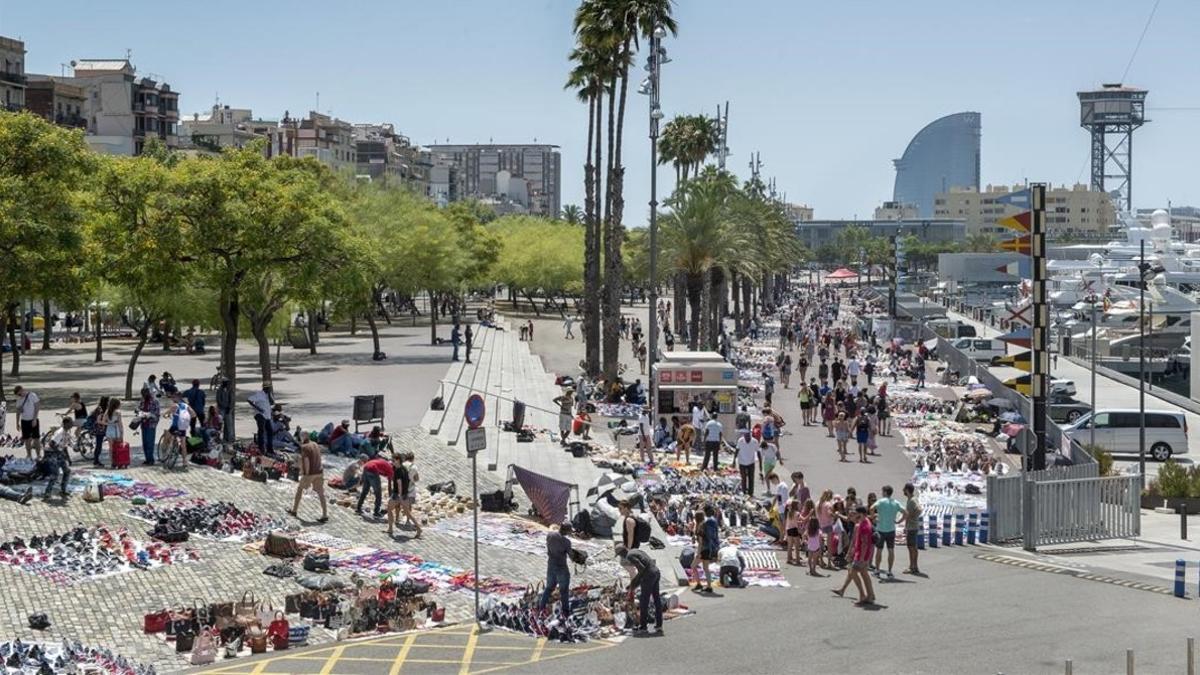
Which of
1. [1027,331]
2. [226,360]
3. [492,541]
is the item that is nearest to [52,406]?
[226,360]

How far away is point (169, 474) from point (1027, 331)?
15.1 meters

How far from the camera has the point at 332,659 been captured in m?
16.2

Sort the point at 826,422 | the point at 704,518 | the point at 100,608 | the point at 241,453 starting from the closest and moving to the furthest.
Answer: the point at 100,608
the point at 704,518
the point at 241,453
the point at 826,422

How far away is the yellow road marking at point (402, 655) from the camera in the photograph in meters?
15.8

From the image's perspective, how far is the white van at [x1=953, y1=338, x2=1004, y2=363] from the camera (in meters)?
70.9

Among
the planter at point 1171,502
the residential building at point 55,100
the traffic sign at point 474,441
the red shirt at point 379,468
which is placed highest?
the residential building at point 55,100

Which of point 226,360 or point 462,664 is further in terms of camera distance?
point 226,360

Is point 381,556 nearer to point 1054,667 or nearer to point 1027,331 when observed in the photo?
point 1054,667

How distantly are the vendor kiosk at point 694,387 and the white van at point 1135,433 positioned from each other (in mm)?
11030

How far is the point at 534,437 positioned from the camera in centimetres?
3541

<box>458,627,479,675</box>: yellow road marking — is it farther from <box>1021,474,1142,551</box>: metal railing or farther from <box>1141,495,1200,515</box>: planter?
<box>1141,495,1200,515</box>: planter

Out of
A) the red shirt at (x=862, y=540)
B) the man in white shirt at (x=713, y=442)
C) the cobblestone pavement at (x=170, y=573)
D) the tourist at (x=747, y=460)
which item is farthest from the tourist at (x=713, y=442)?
the red shirt at (x=862, y=540)

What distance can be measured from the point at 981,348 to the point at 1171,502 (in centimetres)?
4266

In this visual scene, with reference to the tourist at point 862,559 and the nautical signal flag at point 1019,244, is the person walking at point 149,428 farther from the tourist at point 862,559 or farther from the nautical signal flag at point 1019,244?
the nautical signal flag at point 1019,244
